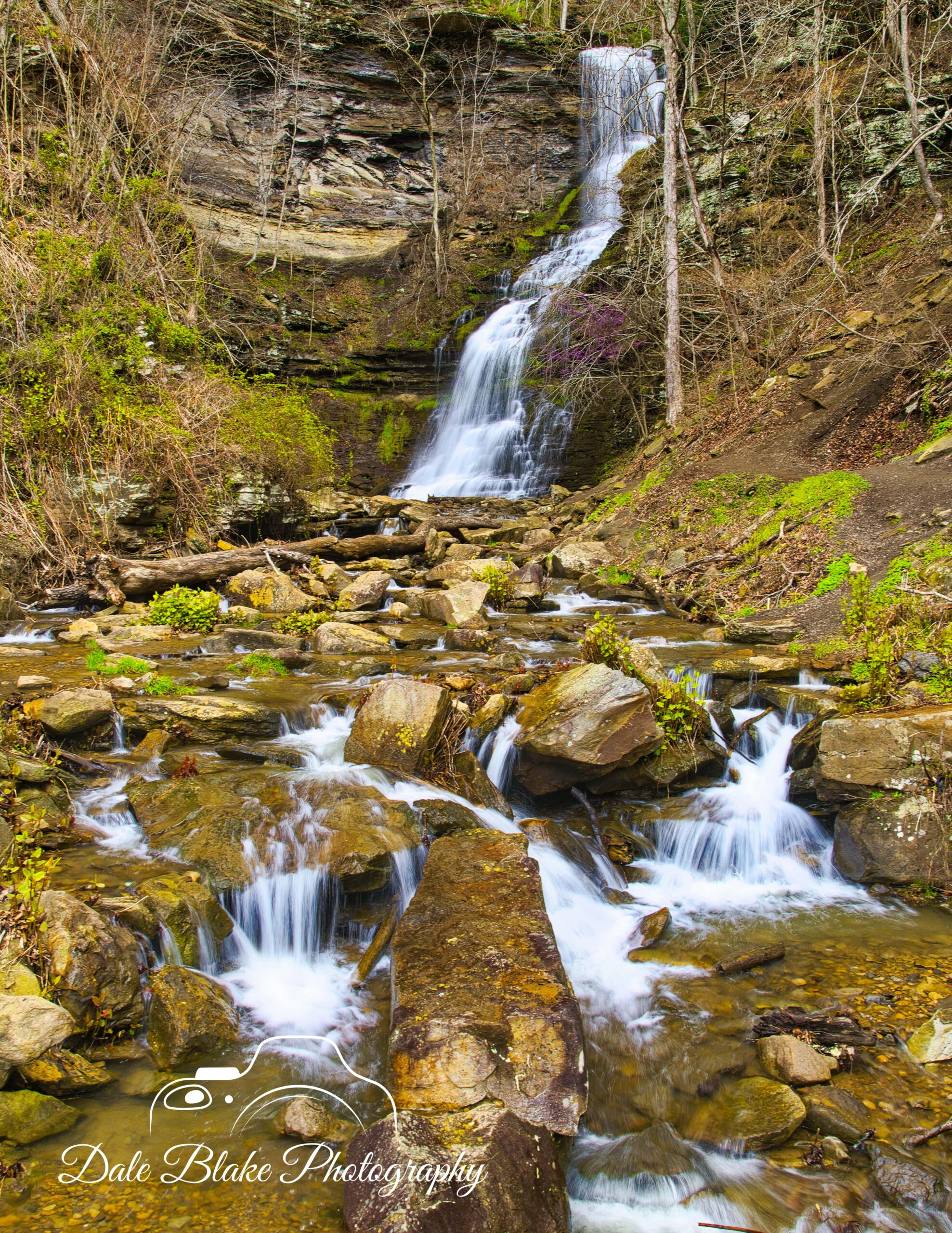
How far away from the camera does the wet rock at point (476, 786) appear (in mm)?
5004

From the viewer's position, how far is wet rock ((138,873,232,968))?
342 centimetres

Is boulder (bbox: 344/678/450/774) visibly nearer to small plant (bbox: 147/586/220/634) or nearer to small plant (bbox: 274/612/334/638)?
small plant (bbox: 274/612/334/638)

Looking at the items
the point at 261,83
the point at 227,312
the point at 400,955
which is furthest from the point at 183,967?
the point at 261,83

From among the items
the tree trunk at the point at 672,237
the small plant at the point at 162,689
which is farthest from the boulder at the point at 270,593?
the tree trunk at the point at 672,237

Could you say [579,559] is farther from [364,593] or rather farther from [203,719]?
[203,719]

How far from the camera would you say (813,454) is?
10391 mm

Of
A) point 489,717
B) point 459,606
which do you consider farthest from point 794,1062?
point 459,606

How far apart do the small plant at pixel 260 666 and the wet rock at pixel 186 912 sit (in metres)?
3.53

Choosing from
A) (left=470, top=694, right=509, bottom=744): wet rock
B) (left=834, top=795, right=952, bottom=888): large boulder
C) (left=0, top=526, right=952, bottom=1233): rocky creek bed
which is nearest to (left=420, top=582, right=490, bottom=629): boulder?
(left=0, top=526, right=952, bottom=1233): rocky creek bed

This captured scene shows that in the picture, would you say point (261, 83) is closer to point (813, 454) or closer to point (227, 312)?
point (227, 312)

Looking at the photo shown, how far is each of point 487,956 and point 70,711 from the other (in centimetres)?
371

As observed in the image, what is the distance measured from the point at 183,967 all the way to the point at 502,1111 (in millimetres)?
1721

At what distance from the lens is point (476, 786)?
5043mm

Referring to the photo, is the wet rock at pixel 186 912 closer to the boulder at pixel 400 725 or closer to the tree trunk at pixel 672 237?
the boulder at pixel 400 725
